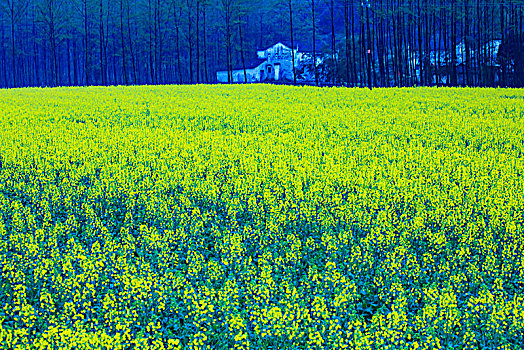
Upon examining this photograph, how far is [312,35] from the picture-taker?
82.1 metres

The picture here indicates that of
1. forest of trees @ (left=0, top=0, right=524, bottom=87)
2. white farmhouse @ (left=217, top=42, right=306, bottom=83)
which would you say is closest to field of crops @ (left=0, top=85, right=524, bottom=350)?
forest of trees @ (left=0, top=0, right=524, bottom=87)

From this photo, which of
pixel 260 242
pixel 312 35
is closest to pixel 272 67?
pixel 312 35

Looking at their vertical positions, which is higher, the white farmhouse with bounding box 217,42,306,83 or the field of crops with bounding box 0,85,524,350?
the white farmhouse with bounding box 217,42,306,83

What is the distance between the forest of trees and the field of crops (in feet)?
120

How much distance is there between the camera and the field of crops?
215 inches

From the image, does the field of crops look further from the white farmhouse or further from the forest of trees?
the white farmhouse

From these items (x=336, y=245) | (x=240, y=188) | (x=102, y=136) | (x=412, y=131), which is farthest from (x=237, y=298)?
(x=412, y=131)

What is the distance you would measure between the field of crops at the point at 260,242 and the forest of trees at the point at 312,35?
3660cm

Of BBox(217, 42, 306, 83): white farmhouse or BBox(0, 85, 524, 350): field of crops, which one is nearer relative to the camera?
BBox(0, 85, 524, 350): field of crops

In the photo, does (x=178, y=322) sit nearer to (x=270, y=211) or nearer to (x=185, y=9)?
(x=270, y=211)

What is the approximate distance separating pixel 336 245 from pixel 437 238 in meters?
1.19

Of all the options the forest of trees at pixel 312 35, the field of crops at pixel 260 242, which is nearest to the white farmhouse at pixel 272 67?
the forest of trees at pixel 312 35

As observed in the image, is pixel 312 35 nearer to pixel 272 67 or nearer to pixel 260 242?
pixel 272 67

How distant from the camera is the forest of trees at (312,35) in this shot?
51250 mm
